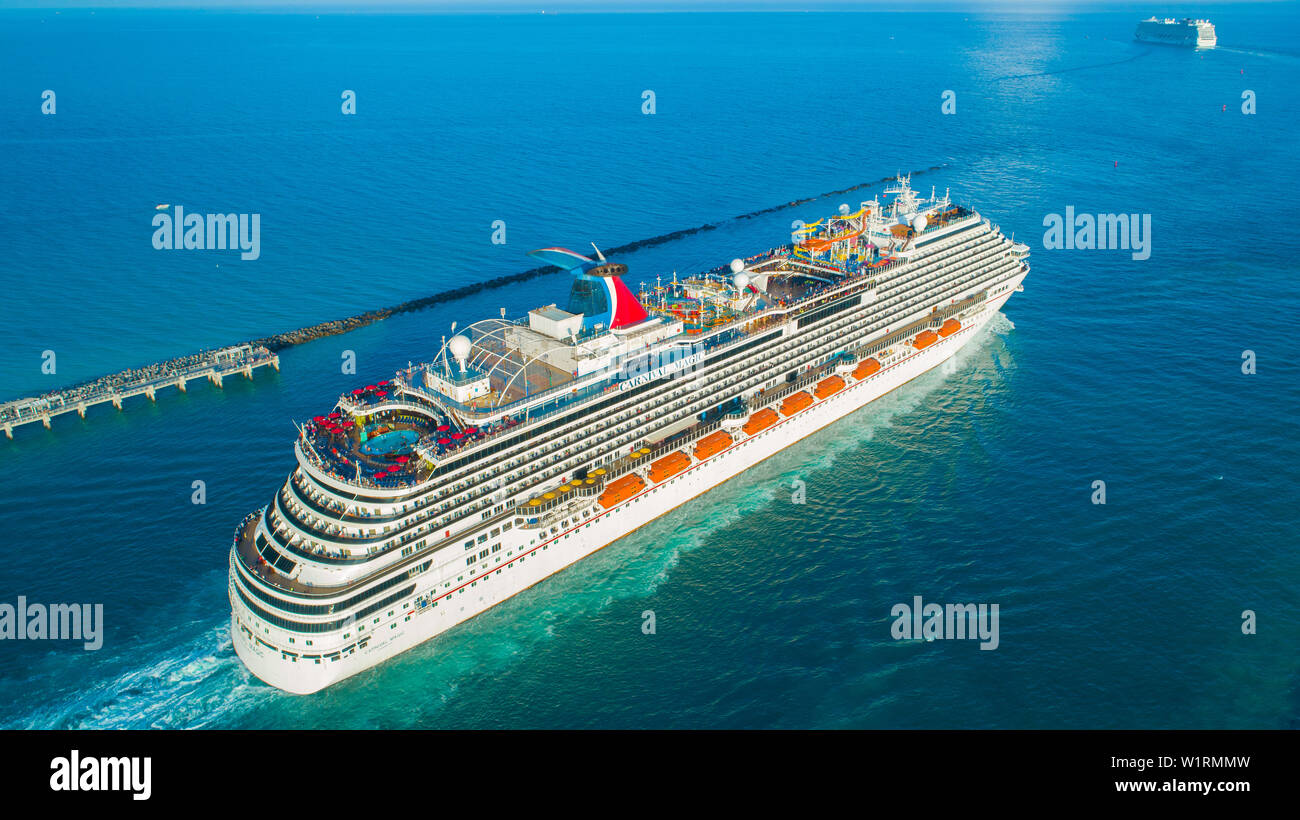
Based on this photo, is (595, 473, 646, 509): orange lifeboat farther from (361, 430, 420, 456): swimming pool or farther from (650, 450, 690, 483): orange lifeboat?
(361, 430, 420, 456): swimming pool

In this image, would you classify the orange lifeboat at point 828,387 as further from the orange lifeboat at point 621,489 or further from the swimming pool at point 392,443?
the swimming pool at point 392,443

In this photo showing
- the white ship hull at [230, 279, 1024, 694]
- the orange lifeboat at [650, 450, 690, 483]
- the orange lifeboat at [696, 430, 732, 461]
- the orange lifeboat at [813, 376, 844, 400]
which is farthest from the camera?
the orange lifeboat at [813, 376, 844, 400]

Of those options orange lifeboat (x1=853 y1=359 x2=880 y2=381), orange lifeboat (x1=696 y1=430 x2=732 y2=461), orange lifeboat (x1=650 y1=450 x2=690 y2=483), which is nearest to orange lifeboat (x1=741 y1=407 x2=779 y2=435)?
orange lifeboat (x1=696 y1=430 x2=732 y2=461)

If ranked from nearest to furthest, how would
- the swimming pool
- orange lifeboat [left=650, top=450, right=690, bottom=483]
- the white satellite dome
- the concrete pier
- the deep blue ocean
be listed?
the deep blue ocean, the swimming pool, the white satellite dome, orange lifeboat [left=650, top=450, right=690, bottom=483], the concrete pier

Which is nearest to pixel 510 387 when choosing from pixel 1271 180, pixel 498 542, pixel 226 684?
pixel 498 542

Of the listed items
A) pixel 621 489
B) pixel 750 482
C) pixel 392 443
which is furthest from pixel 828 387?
pixel 392 443

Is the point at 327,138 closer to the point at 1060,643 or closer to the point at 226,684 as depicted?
the point at 226,684
